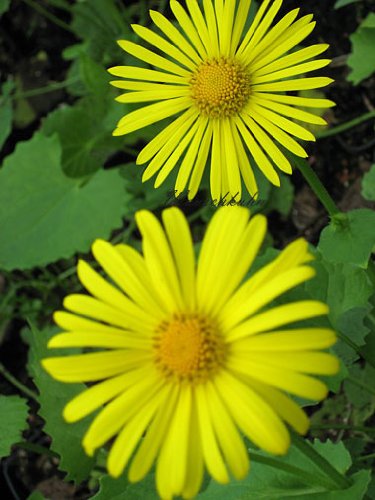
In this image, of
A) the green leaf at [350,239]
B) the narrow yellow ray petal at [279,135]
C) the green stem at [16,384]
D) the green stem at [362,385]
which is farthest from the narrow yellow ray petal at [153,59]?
the green stem at [16,384]

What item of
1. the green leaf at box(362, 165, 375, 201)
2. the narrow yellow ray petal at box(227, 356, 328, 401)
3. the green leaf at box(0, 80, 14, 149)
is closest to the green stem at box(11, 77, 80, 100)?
the green leaf at box(0, 80, 14, 149)

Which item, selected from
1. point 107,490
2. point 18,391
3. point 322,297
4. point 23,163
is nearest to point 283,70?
point 322,297

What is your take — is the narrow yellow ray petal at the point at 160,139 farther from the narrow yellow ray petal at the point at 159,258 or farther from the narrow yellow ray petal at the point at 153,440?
the narrow yellow ray petal at the point at 153,440

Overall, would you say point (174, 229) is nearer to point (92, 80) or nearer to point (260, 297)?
point (260, 297)

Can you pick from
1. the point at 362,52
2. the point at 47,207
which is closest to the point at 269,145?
the point at 362,52

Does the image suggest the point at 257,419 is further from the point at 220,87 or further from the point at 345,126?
the point at 345,126
